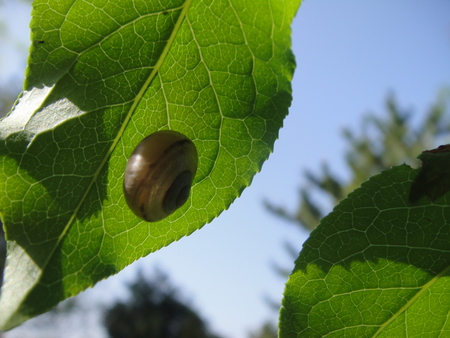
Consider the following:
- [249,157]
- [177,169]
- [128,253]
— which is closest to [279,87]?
[249,157]

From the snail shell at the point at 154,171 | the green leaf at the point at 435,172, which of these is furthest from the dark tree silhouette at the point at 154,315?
the green leaf at the point at 435,172

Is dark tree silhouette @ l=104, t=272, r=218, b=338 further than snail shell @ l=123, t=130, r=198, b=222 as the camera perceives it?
Yes

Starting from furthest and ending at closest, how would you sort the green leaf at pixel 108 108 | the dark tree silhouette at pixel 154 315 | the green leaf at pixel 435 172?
the dark tree silhouette at pixel 154 315
the green leaf at pixel 108 108
the green leaf at pixel 435 172

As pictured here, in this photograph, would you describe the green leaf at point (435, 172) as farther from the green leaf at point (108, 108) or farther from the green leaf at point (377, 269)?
the green leaf at point (108, 108)

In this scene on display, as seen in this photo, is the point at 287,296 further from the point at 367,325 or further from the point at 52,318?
the point at 52,318

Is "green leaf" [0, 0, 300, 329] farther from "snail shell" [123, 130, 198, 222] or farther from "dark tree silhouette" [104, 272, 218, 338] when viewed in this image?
"dark tree silhouette" [104, 272, 218, 338]

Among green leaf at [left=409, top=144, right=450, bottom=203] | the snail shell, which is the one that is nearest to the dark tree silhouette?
the snail shell

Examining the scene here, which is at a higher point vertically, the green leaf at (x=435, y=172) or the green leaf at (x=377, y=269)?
the green leaf at (x=435, y=172)
